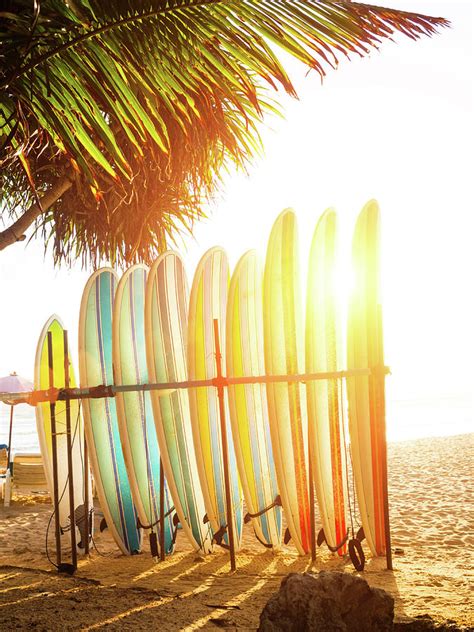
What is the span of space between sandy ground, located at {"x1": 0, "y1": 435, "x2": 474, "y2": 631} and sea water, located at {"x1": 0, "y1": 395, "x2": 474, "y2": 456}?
13.4m

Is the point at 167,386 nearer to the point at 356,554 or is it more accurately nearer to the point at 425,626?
the point at 356,554

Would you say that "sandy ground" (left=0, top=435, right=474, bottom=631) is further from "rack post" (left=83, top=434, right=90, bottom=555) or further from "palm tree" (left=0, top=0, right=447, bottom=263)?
"palm tree" (left=0, top=0, right=447, bottom=263)

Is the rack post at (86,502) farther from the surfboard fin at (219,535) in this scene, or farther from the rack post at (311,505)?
the rack post at (311,505)

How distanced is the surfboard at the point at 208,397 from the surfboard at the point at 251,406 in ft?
0.54

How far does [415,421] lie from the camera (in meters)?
26.0

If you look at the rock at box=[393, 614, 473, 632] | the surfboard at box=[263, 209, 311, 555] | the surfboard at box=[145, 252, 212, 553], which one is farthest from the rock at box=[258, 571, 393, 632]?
the surfboard at box=[145, 252, 212, 553]

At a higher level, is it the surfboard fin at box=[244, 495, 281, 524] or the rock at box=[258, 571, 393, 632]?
the rock at box=[258, 571, 393, 632]

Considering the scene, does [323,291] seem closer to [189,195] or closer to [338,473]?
[338,473]

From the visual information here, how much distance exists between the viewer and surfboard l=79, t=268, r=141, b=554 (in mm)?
4629

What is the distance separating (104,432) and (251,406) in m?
1.08

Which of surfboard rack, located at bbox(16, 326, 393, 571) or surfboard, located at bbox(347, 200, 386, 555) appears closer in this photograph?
surfboard rack, located at bbox(16, 326, 393, 571)

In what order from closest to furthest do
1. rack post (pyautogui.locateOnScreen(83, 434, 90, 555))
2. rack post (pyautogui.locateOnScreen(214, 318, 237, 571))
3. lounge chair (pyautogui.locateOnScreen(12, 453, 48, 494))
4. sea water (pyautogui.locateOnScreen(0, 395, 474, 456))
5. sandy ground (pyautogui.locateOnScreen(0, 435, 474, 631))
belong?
1. sandy ground (pyautogui.locateOnScreen(0, 435, 474, 631))
2. rack post (pyautogui.locateOnScreen(214, 318, 237, 571))
3. rack post (pyautogui.locateOnScreen(83, 434, 90, 555))
4. lounge chair (pyautogui.locateOnScreen(12, 453, 48, 494))
5. sea water (pyautogui.locateOnScreen(0, 395, 474, 456))

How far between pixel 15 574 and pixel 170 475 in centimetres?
108

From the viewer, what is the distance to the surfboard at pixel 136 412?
449 centimetres
